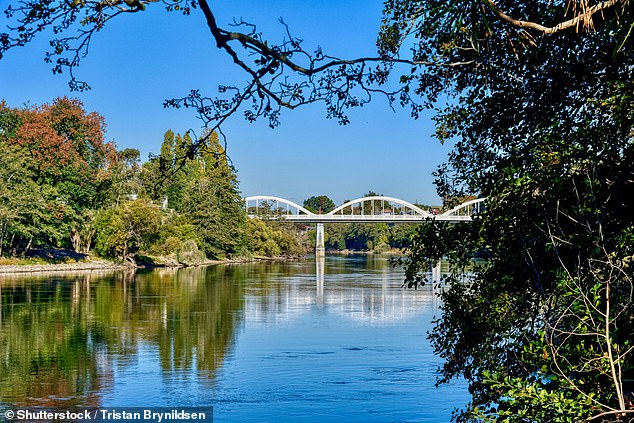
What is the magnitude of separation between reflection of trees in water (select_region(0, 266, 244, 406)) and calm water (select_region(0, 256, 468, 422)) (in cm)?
3

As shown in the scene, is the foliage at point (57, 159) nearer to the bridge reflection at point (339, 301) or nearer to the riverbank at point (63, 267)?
the riverbank at point (63, 267)

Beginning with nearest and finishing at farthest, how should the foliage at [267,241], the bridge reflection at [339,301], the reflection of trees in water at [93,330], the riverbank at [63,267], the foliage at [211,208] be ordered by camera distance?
the reflection of trees in water at [93,330] < the bridge reflection at [339,301] < the riverbank at [63,267] < the foliage at [211,208] < the foliage at [267,241]

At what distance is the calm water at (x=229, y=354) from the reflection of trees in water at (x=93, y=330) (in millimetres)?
31

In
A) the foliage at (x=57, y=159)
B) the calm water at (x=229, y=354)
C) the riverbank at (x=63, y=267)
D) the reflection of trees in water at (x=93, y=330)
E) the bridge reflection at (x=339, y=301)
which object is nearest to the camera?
the calm water at (x=229, y=354)

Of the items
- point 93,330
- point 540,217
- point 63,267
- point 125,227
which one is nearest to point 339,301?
point 93,330

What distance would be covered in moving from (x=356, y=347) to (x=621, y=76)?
34.9ft

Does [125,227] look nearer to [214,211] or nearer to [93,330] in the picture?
[214,211]

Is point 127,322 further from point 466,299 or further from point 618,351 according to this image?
point 618,351

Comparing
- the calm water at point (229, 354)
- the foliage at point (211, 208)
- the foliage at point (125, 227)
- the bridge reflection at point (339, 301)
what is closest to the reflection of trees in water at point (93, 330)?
the calm water at point (229, 354)

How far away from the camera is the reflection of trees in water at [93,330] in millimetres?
11516

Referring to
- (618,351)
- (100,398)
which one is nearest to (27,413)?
(100,398)

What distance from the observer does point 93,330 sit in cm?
1705

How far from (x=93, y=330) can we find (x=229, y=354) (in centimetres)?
421

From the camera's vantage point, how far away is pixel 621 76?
575 cm
